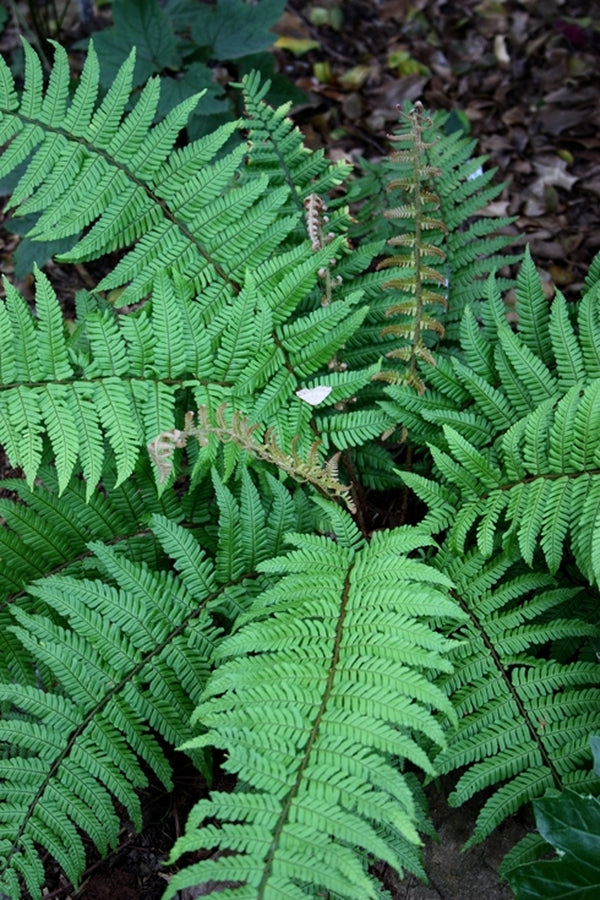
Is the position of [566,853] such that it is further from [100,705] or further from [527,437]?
[100,705]

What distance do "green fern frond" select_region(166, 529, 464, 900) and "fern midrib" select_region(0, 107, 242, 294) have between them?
107 centimetres

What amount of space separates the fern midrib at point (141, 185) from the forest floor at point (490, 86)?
167cm

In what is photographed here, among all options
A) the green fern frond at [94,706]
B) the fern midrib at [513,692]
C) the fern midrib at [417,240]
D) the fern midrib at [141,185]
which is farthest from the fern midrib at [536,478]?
the fern midrib at [141,185]

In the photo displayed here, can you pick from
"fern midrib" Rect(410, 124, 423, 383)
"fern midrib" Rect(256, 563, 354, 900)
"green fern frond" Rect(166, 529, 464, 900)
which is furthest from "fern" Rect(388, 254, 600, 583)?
"fern midrib" Rect(256, 563, 354, 900)

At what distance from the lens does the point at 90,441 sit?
262cm

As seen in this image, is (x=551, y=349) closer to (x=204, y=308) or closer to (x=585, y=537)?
(x=585, y=537)

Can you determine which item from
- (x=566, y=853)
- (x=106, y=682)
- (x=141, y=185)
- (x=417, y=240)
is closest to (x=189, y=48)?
(x=141, y=185)

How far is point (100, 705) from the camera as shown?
2.52m

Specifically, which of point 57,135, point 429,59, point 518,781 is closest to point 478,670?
point 518,781

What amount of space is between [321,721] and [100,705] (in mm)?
789

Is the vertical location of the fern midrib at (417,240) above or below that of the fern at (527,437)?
above

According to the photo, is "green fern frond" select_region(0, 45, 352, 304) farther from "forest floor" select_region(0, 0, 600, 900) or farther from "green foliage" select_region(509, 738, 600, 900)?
"green foliage" select_region(509, 738, 600, 900)

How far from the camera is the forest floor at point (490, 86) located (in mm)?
4547

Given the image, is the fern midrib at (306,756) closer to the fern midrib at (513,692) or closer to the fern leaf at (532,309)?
the fern midrib at (513,692)
